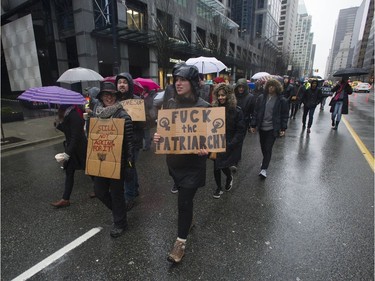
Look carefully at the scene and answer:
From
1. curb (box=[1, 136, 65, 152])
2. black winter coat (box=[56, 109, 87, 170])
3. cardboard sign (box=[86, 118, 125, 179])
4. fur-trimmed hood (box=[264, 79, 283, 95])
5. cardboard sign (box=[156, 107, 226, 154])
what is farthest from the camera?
curb (box=[1, 136, 65, 152])

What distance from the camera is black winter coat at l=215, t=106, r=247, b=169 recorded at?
362 centimetres

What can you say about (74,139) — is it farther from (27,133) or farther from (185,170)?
(27,133)

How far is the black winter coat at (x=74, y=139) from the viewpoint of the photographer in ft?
10.9

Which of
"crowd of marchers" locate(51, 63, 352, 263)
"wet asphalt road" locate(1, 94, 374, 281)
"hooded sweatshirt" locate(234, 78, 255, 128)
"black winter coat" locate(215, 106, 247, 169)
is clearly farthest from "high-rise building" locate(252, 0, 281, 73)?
"black winter coat" locate(215, 106, 247, 169)

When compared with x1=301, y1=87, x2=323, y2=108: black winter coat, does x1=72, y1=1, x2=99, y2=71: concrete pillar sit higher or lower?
higher

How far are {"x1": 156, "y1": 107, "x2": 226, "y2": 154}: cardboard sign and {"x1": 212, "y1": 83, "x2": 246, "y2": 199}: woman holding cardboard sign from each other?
3.64 feet

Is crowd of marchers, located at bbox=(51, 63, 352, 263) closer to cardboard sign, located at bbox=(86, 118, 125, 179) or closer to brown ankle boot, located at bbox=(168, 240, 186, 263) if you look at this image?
brown ankle boot, located at bbox=(168, 240, 186, 263)

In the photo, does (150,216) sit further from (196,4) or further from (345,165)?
(196,4)

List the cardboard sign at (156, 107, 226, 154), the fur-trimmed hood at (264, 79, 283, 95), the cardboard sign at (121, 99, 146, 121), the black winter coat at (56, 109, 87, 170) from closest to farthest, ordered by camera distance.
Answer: the cardboard sign at (156, 107, 226, 154) < the black winter coat at (56, 109, 87, 170) < the cardboard sign at (121, 99, 146, 121) < the fur-trimmed hood at (264, 79, 283, 95)

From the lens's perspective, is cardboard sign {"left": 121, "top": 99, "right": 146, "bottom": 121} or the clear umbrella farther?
the clear umbrella

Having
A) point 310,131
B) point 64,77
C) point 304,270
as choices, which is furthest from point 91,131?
point 310,131

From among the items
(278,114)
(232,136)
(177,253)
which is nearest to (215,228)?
(177,253)

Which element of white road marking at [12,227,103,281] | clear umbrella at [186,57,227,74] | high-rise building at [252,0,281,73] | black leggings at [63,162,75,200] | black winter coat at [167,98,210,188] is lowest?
white road marking at [12,227,103,281]

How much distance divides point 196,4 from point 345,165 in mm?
28994
